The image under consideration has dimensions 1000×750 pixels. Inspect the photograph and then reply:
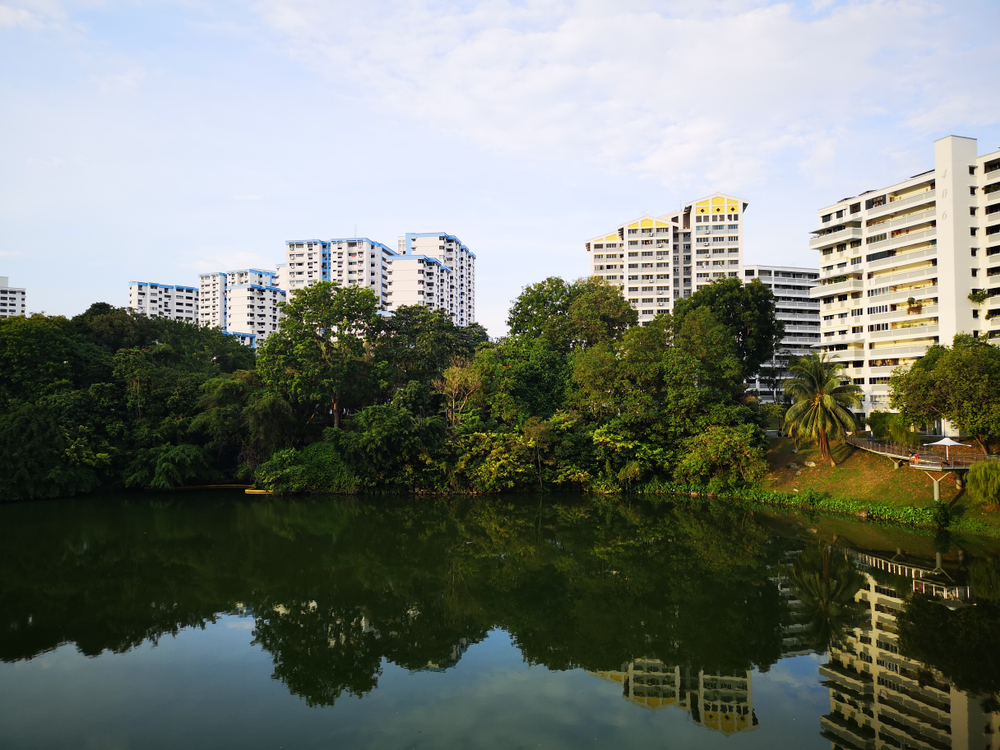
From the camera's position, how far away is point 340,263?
87875 mm

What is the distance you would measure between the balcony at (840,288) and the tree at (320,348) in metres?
27.6

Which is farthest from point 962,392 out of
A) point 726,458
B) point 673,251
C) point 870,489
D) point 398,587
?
point 673,251

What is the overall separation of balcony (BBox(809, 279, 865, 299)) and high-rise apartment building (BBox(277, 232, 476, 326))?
174 feet

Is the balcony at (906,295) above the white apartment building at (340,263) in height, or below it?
below

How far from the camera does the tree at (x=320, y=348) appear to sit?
2919 cm

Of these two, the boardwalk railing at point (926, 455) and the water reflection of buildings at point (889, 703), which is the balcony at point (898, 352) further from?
the water reflection of buildings at point (889, 703)

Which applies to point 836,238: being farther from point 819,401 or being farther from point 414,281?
point 414,281

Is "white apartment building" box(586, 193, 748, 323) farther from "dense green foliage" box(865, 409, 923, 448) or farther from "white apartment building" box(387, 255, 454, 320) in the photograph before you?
"dense green foliage" box(865, 409, 923, 448)

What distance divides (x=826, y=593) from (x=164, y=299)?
12123cm

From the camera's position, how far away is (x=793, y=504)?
24.1 m

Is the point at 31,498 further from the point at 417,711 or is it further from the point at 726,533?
the point at 726,533

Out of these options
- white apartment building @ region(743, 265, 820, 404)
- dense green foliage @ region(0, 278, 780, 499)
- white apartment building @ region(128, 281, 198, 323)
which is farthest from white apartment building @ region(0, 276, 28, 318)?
white apartment building @ region(743, 265, 820, 404)

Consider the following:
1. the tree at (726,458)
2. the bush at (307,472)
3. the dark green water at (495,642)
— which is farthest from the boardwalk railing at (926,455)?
the bush at (307,472)

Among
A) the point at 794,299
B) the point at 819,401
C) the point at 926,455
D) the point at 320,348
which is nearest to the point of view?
the point at 926,455
